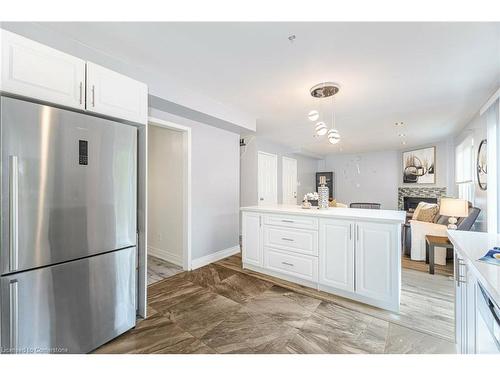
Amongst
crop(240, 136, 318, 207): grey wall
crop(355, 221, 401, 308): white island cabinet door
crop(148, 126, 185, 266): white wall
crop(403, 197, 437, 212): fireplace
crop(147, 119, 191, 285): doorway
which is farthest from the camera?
crop(403, 197, 437, 212): fireplace

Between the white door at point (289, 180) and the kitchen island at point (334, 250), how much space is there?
3.51 m

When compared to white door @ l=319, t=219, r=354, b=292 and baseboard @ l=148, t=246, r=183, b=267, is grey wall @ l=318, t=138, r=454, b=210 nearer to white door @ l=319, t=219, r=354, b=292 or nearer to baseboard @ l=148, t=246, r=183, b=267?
white door @ l=319, t=219, r=354, b=292

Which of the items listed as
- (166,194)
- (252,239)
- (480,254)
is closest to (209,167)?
(166,194)

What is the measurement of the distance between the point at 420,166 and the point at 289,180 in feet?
13.4

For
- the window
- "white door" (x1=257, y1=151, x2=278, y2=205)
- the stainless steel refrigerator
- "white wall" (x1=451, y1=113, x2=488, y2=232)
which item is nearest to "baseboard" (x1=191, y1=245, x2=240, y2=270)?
the stainless steel refrigerator

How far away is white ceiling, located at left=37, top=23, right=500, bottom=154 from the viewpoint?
5.54ft

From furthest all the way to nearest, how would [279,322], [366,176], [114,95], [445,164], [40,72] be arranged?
[366,176] → [445,164] → [279,322] → [114,95] → [40,72]

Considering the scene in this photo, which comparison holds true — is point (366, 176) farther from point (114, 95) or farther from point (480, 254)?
point (114, 95)

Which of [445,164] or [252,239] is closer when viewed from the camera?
[252,239]

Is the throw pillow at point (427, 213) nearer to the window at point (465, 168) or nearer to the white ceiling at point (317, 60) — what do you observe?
the window at point (465, 168)

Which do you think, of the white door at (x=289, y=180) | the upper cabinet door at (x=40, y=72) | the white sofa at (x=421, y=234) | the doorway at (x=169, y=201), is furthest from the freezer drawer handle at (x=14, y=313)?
the white door at (x=289, y=180)

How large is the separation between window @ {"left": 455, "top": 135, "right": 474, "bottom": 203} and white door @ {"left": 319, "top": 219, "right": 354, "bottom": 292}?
146 inches

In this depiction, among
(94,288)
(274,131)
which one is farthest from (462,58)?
(94,288)

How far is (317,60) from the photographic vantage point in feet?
6.81
